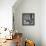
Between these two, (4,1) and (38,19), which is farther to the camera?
(38,19)

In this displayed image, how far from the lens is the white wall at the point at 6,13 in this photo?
15.3 feet

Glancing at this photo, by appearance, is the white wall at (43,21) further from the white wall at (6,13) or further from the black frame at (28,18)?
the white wall at (6,13)

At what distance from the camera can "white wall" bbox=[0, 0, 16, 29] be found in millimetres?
4664

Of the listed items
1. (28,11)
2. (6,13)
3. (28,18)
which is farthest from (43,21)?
(6,13)

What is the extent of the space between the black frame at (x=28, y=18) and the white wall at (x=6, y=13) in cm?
105

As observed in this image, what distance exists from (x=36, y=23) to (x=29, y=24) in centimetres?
34

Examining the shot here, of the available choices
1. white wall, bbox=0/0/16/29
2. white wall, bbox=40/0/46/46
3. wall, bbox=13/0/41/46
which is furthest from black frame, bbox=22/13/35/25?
white wall, bbox=0/0/16/29

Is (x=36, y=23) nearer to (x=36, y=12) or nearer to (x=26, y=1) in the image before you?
(x=36, y=12)

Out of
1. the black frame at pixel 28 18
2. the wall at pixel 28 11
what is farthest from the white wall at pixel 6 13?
the black frame at pixel 28 18

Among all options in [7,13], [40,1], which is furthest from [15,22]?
[40,1]

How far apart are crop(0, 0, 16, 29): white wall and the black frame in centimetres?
105

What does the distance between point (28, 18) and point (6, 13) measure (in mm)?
1315

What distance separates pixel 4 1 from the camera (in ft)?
15.4

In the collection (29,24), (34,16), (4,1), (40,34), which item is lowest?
(40,34)
